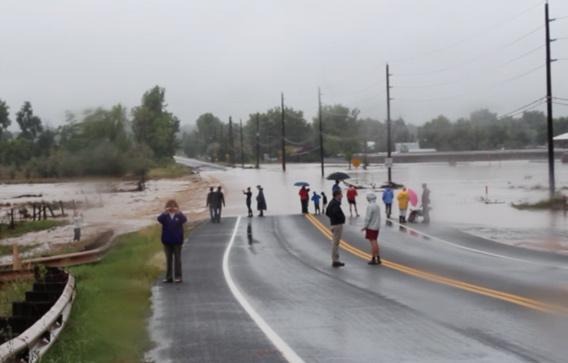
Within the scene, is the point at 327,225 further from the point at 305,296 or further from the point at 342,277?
the point at 305,296

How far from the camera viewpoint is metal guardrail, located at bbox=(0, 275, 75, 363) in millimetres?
7035

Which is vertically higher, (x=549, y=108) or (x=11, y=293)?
(x=549, y=108)

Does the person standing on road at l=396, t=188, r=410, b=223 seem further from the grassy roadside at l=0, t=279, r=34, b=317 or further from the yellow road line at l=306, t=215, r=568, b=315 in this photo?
the grassy roadside at l=0, t=279, r=34, b=317

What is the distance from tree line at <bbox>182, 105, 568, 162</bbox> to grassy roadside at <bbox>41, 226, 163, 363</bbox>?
308 ft

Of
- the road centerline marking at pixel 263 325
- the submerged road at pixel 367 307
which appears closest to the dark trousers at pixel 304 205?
the submerged road at pixel 367 307

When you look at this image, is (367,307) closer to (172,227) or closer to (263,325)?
(263,325)

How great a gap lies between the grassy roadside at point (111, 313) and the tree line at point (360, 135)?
3699 inches

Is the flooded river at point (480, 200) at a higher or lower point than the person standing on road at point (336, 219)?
lower

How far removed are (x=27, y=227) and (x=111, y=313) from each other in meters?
35.3

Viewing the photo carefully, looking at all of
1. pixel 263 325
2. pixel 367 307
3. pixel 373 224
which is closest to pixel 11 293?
pixel 263 325

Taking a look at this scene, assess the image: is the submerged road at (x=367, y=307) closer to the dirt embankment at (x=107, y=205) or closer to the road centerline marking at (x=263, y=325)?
the road centerline marking at (x=263, y=325)

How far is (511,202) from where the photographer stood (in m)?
42.7

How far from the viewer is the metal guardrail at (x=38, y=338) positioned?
7.04m

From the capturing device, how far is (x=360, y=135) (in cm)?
18162
